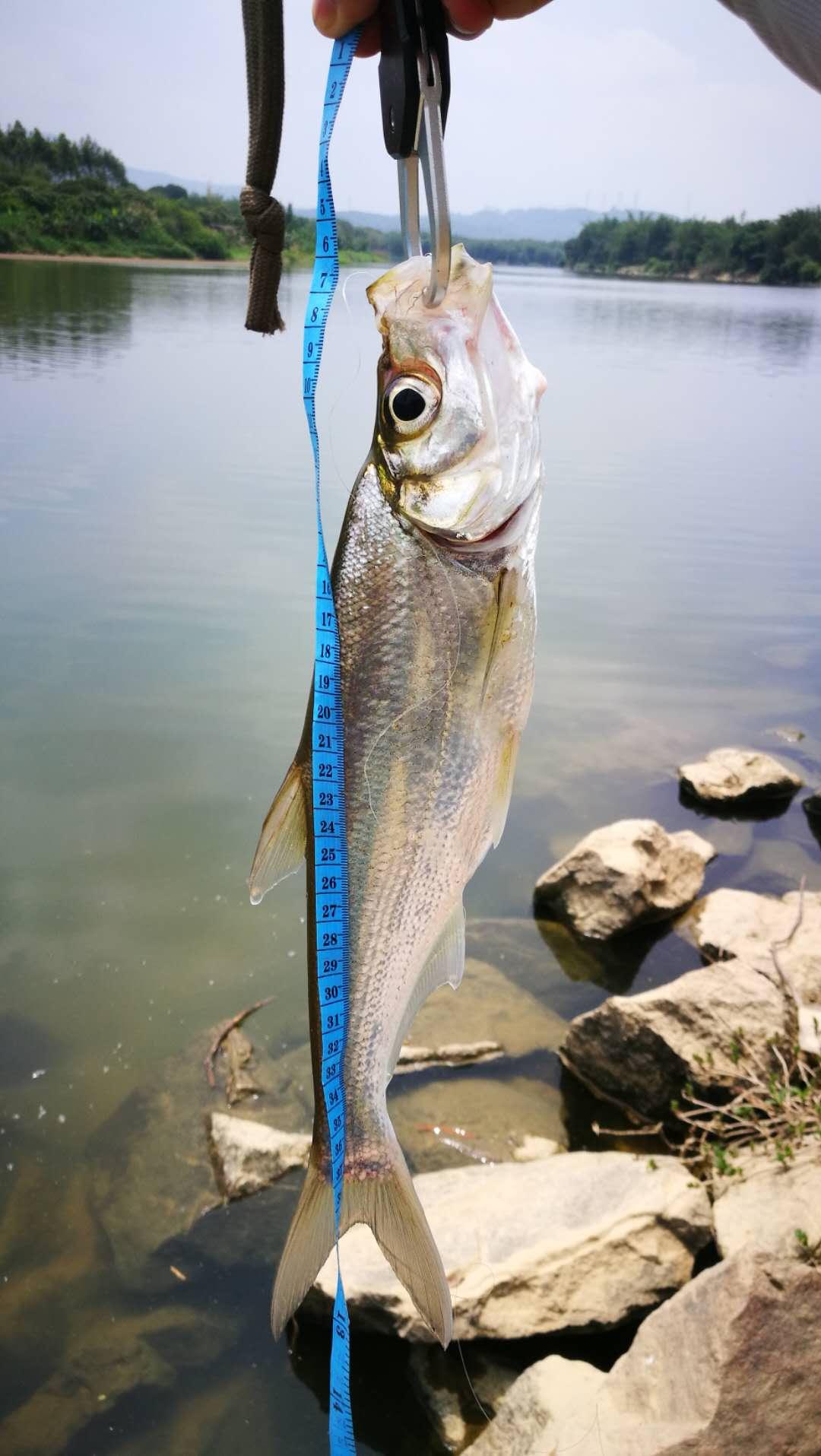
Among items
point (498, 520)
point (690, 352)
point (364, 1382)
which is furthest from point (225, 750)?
point (690, 352)

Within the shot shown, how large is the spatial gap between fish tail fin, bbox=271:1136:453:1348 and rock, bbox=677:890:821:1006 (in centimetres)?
309

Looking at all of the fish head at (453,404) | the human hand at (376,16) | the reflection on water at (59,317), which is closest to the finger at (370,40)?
the human hand at (376,16)

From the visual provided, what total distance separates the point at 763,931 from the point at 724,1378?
10.8 ft

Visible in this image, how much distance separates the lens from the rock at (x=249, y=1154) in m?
4.36

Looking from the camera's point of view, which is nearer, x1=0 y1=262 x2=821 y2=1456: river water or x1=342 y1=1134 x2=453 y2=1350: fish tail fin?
x1=342 y1=1134 x2=453 y2=1350: fish tail fin

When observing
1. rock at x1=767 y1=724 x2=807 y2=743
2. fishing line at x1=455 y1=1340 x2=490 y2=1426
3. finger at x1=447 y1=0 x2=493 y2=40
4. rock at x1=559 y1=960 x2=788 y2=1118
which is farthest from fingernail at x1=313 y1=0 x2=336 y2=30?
rock at x1=767 y1=724 x2=807 y2=743

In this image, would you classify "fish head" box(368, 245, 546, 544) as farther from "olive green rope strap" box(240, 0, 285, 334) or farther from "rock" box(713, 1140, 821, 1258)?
"rock" box(713, 1140, 821, 1258)

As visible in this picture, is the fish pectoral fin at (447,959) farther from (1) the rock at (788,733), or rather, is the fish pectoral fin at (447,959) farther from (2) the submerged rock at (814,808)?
(1) the rock at (788,733)

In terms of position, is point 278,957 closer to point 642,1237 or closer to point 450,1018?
point 450,1018

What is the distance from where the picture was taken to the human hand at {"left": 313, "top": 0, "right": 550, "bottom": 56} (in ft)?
5.82

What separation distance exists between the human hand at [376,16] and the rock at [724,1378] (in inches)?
125

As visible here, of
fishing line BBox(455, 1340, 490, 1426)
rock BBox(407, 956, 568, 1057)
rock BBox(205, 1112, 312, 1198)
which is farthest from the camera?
rock BBox(407, 956, 568, 1057)

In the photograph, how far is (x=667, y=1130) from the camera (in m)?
4.69

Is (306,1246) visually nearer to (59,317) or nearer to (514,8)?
(514,8)
